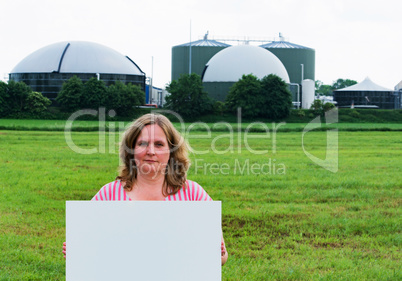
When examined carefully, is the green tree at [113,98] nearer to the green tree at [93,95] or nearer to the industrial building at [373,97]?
the green tree at [93,95]

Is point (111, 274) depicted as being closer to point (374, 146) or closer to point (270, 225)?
point (270, 225)

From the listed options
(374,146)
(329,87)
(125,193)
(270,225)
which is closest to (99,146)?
(374,146)

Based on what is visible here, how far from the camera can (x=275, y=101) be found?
58469 mm

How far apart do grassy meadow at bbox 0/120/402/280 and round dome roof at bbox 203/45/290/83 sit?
5193 centimetres

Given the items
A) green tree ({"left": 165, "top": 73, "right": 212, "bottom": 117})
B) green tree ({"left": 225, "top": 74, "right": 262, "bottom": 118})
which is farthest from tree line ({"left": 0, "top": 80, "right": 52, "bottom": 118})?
green tree ({"left": 225, "top": 74, "right": 262, "bottom": 118})

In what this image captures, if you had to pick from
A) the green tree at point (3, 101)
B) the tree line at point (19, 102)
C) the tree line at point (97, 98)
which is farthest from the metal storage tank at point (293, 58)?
the green tree at point (3, 101)

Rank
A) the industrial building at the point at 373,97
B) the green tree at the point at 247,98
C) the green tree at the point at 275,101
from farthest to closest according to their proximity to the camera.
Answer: the industrial building at the point at 373,97 < the green tree at the point at 275,101 < the green tree at the point at 247,98

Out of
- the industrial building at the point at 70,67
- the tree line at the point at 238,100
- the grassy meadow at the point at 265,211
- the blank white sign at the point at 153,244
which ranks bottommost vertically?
the grassy meadow at the point at 265,211

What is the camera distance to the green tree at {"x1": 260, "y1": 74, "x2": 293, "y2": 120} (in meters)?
58.2

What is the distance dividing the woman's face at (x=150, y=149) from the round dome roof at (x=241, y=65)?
6595 centimetres

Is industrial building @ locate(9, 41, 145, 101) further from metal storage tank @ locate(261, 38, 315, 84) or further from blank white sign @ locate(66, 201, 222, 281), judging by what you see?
blank white sign @ locate(66, 201, 222, 281)

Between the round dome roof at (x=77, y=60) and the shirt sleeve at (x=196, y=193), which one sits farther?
the round dome roof at (x=77, y=60)

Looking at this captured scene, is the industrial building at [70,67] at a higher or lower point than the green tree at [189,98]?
higher

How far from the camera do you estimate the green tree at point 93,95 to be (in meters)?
58.4
